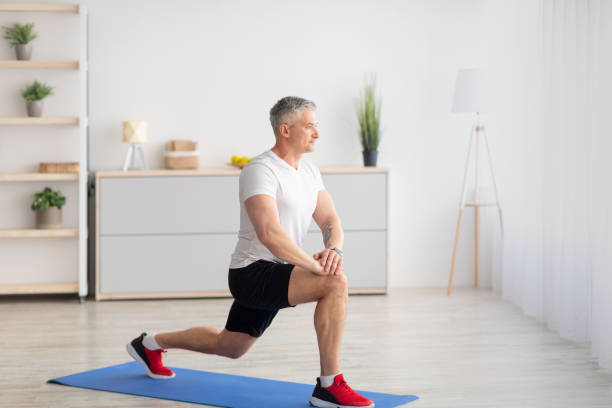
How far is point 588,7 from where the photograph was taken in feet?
14.3

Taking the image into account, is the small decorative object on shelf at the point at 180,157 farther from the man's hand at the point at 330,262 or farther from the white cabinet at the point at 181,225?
the man's hand at the point at 330,262

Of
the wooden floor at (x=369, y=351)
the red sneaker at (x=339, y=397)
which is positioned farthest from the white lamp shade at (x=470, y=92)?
the red sneaker at (x=339, y=397)

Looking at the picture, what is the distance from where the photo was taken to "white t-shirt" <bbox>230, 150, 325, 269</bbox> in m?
3.30

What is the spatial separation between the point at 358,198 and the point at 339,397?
306 cm

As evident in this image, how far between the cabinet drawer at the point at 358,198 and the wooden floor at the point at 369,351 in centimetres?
56

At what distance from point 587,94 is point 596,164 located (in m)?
0.42

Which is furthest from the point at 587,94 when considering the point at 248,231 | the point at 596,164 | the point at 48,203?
the point at 48,203

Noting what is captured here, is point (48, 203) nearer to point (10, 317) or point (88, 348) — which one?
point (10, 317)

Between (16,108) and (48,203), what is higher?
(16,108)

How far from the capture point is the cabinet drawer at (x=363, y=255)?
6172 mm

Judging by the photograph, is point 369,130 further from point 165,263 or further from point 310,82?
point 165,263

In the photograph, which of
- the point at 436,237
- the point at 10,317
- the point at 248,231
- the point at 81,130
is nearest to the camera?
the point at 248,231

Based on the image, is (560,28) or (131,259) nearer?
(560,28)

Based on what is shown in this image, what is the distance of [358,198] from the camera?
20.2 ft
